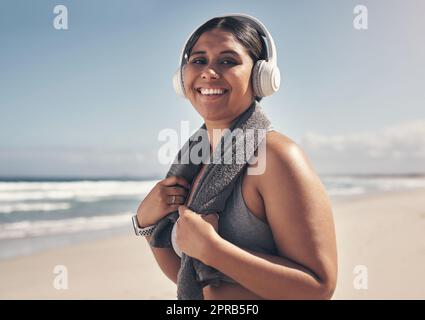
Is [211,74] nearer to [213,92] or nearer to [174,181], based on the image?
[213,92]

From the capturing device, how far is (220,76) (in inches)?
55.2

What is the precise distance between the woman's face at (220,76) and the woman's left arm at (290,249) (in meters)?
0.28

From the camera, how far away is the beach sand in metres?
5.16

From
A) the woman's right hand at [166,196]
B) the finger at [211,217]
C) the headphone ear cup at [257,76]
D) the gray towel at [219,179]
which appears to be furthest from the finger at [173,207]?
the headphone ear cup at [257,76]

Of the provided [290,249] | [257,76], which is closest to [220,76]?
[257,76]

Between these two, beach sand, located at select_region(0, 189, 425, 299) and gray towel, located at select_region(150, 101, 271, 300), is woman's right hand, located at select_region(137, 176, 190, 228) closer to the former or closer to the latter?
gray towel, located at select_region(150, 101, 271, 300)

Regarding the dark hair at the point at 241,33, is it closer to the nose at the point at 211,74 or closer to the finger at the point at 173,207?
the nose at the point at 211,74

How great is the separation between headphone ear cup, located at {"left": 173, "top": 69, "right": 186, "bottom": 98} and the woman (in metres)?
0.19

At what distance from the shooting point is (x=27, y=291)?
5.26m

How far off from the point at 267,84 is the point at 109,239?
7.09 m

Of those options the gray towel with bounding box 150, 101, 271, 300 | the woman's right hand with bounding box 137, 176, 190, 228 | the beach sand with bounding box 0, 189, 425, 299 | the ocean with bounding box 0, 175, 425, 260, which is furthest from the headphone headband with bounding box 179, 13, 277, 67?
the ocean with bounding box 0, 175, 425, 260

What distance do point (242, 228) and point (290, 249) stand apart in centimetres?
16

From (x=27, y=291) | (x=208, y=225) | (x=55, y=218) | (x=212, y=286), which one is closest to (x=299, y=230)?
(x=208, y=225)
